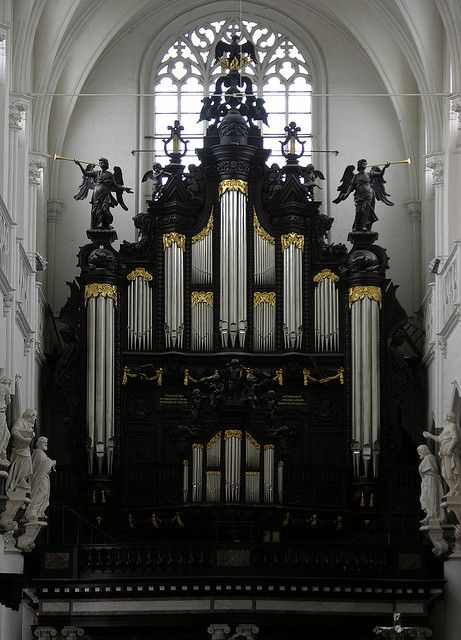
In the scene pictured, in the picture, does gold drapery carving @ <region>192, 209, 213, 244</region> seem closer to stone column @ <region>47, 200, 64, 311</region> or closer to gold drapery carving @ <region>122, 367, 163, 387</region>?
gold drapery carving @ <region>122, 367, 163, 387</region>

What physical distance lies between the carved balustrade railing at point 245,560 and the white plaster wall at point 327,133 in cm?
787

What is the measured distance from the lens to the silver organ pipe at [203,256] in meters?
41.1

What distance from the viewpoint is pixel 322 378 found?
40.5 meters

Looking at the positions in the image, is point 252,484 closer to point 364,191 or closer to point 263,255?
point 263,255

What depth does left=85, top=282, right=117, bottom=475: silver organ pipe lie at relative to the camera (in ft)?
130

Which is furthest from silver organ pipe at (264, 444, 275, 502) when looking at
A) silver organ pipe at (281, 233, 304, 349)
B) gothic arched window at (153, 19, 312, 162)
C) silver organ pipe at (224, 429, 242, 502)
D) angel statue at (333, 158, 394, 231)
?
gothic arched window at (153, 19, 312, 162)

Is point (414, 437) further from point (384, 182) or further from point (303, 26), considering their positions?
point (303, 26)

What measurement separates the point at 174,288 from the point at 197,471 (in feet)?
13.8

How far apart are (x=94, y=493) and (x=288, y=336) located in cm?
523

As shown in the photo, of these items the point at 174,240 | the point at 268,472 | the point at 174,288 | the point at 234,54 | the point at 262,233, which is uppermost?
the point at 234,54

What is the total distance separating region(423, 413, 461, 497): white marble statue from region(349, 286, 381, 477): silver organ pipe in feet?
16.4

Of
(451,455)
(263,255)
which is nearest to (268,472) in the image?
(263,255)

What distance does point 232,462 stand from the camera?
127 feet

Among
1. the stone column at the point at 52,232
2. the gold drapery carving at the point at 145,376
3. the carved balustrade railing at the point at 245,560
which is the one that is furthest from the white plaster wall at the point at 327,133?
the carved balustrade railing at the point at 245,560
